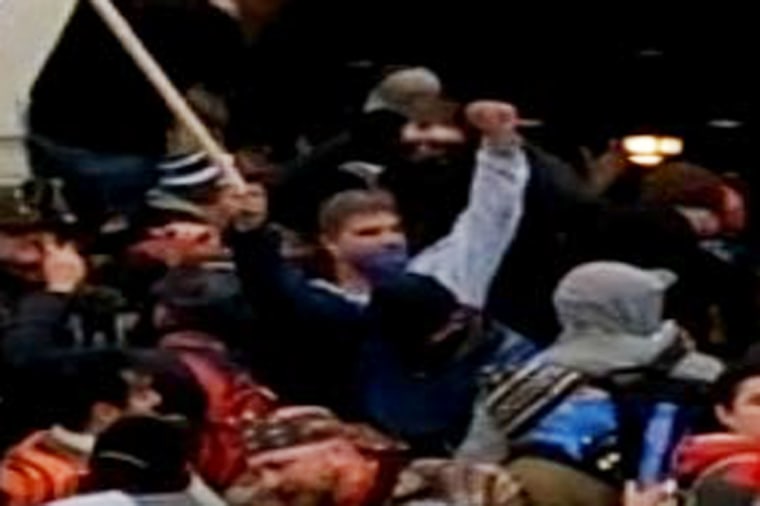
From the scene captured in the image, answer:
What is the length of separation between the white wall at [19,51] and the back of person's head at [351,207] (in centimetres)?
116

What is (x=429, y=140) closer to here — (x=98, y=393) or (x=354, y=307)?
(x=354, y=307)

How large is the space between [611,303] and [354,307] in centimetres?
107

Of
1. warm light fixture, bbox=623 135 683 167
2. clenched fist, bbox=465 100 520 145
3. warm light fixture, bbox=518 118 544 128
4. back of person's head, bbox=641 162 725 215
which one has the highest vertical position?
clenched fist, bbox=465 100 520 145

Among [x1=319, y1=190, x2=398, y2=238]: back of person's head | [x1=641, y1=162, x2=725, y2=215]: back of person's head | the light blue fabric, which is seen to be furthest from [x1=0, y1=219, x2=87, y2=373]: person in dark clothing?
[x1=641, y1=162, x2=725, y2=215]: back of person's head

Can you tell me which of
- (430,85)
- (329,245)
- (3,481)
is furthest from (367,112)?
(3,481)

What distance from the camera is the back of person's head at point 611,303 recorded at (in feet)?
40.0

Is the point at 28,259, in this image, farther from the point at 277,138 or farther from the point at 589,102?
the point at 589,102

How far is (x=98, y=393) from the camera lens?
1196cm

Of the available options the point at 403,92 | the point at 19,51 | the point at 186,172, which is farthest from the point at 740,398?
the point at 19,51

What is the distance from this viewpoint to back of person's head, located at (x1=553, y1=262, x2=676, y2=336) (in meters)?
12.2

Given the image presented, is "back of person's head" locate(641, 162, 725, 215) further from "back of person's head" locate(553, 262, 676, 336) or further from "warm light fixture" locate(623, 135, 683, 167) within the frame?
"back of person's head" locate(553, 262, 676, 336)

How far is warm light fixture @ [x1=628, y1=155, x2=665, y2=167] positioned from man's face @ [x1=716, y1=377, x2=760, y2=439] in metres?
A: 3.93

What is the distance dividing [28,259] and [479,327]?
1605 millimetres

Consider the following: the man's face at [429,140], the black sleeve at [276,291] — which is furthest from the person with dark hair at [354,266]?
the man's face at [429,140]
